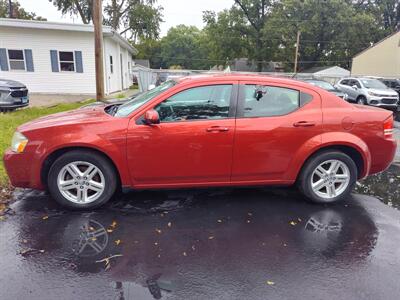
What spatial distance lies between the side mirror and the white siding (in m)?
16.4

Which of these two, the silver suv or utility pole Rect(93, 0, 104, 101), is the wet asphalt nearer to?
utility pole Rect(93, 0, 104, 101)

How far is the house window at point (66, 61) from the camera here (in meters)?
18.5

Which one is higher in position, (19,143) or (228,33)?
(228,33)

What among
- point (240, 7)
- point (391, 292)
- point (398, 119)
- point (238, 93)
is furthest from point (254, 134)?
point (240, 7)

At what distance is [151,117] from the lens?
3.81m

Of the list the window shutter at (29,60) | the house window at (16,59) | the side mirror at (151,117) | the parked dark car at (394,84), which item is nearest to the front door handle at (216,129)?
the side mirror at (151,117)

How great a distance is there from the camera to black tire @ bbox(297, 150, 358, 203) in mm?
4297

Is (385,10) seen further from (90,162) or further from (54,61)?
(90,162)

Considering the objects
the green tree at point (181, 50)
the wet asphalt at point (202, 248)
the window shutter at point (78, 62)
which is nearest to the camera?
the wet asphalt at point (202, 248)

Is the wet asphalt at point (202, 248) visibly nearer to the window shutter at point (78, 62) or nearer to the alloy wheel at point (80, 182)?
the alloy wheel at point (80, 182)

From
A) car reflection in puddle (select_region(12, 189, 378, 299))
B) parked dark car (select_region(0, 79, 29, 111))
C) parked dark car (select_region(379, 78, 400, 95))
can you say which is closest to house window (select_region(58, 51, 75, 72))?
parked dark car (select_region(0, 79, 29, 111))

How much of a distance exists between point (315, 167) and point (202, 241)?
1.85m

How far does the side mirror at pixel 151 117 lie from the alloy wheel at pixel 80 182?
0.84 meters

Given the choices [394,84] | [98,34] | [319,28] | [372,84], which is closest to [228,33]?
[319,28]
